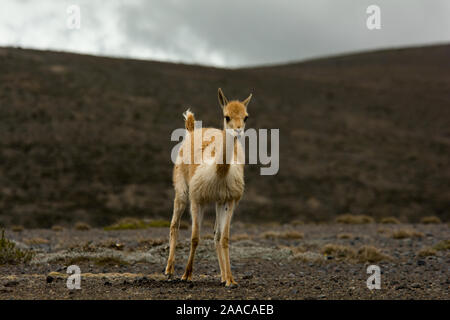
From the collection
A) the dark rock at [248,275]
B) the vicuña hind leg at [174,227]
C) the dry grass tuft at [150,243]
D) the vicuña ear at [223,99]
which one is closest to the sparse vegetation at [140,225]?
the dry grass tuft at [150,243]

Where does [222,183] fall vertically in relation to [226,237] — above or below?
above

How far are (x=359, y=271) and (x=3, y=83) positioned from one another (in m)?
36.2

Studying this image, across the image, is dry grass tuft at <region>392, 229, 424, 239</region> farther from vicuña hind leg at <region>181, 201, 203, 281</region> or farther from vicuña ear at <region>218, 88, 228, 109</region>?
vicuña ear at <region>218, 88, 228, 109</region>

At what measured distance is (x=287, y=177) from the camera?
37844 millimetres

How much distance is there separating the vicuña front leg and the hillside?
2045 cm

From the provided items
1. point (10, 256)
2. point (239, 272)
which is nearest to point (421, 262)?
point (239, 272)

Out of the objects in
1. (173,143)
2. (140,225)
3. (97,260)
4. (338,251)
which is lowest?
(140,225)

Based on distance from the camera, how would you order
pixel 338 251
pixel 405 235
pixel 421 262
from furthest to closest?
pixel 405 235 → pixel 338 251 → pixel 421 262

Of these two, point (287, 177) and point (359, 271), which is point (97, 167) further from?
point (359, 271)

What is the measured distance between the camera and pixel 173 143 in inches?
1555

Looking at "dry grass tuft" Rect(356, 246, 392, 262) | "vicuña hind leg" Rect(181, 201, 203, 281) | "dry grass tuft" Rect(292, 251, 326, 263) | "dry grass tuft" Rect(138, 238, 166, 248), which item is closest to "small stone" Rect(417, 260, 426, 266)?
"dry grass tuft" Rect(356, 246, 392, 262)

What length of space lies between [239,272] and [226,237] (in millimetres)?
3128

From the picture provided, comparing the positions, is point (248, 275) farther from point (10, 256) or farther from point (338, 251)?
point (10, 256)
